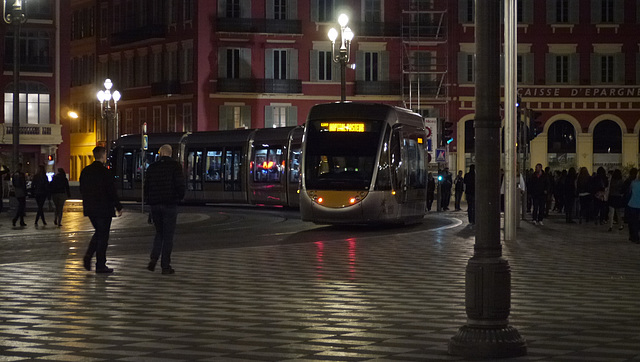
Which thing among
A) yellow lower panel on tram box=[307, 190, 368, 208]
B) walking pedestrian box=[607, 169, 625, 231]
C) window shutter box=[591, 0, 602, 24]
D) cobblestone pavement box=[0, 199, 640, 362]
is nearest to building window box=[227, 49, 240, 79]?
window shutter box=[591, 0, 602, 24]

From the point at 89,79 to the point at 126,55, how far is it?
5.28m

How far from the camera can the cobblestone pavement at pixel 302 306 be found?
10.7 metres

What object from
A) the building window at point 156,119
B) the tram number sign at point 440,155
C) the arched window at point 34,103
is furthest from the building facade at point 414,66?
the tram number sign at point 440,155

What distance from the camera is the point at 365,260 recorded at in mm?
21250

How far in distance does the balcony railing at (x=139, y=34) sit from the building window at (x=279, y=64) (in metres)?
6.92

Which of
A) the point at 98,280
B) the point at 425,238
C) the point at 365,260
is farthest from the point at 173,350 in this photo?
the point at 425,238

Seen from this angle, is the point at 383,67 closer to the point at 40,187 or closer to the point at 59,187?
the point at 40,187

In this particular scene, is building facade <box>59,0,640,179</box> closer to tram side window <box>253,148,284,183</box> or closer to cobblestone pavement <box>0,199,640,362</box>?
tram side window <box>253,148,284,183</box>

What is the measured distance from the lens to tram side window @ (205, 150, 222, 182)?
50.1 metres

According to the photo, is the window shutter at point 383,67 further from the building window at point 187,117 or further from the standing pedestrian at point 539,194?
the standing pedestrian at point 539,194

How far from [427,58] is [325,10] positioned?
6128mm

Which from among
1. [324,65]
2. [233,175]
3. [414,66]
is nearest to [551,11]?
[414,66]

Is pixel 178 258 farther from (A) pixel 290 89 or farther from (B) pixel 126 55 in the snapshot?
(B) pixel 126 55

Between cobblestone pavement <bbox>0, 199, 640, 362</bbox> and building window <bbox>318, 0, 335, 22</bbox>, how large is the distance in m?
49.3
